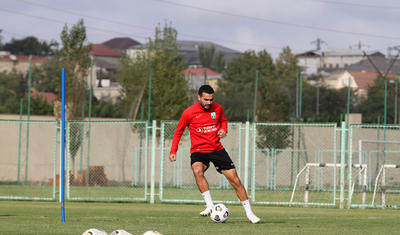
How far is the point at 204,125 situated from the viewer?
12414 mm

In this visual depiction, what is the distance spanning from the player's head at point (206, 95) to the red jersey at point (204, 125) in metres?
0.18

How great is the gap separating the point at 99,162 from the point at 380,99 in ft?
92.6

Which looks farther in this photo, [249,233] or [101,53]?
[101,53]

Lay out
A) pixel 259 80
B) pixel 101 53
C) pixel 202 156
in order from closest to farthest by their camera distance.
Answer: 1. pixel 202 156
2. pixel 259 80
3. pixel 101 53

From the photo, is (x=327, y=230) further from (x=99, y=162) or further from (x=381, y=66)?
(x=381, y=66)

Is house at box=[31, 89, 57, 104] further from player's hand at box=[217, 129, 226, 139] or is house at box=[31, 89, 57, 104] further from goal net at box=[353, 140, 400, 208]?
player's hand at box=[217, 129, 226, 139]

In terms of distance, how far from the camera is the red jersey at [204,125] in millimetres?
12398

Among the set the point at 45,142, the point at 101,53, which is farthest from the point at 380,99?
the point at 101,53

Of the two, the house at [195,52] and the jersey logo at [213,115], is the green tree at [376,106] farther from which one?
the house at [195,52]

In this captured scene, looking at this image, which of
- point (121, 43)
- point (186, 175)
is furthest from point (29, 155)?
point (121, 43)

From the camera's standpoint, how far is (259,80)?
3966 centimetres

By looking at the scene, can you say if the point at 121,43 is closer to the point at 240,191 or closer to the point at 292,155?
the point at 292,155

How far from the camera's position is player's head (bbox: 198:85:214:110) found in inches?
476

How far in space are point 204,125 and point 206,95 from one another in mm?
553
